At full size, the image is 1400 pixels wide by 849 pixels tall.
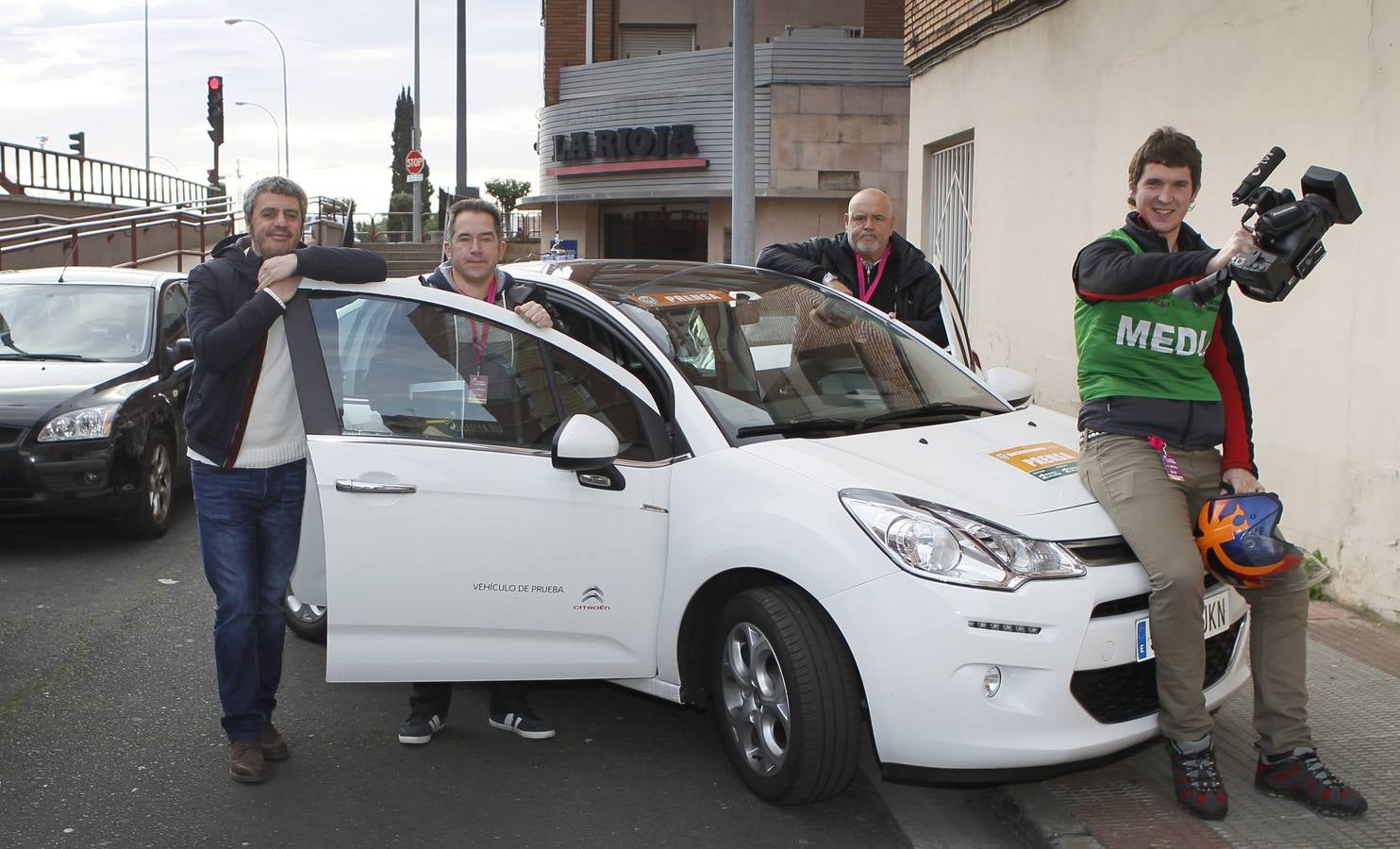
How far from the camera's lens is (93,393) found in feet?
23.3

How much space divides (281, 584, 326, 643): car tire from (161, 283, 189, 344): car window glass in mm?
3197

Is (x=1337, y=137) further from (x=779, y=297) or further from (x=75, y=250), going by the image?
(x=75, y=250)

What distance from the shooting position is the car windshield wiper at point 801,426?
390cm

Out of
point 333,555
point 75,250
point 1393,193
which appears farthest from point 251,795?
point 75,250

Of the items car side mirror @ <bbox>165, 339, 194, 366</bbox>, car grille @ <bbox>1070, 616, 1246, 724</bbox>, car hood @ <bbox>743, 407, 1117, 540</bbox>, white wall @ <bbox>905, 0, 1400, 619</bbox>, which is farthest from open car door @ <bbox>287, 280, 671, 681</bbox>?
car side mirror @ <bbox>165, 339, 194, 366</bbox>

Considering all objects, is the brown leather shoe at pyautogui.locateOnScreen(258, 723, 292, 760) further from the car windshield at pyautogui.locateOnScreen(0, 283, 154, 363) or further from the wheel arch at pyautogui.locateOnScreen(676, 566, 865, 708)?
the car windshield at pyautogui.locateOnScreen(0, 283, 154, 363)

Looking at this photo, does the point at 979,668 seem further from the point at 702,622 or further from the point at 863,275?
the point at 863,275

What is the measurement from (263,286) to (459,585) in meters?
1.11

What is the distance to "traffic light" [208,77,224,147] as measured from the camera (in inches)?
1062

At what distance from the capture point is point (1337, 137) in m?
5.92

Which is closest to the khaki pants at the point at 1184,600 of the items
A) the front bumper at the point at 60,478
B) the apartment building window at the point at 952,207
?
the front bumper at the point at 60,478

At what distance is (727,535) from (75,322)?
6003 mm

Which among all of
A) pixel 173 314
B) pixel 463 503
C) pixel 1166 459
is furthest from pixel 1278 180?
pixel 173 314

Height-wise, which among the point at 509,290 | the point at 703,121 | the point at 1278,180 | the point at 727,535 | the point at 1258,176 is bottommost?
the point at 727,535
